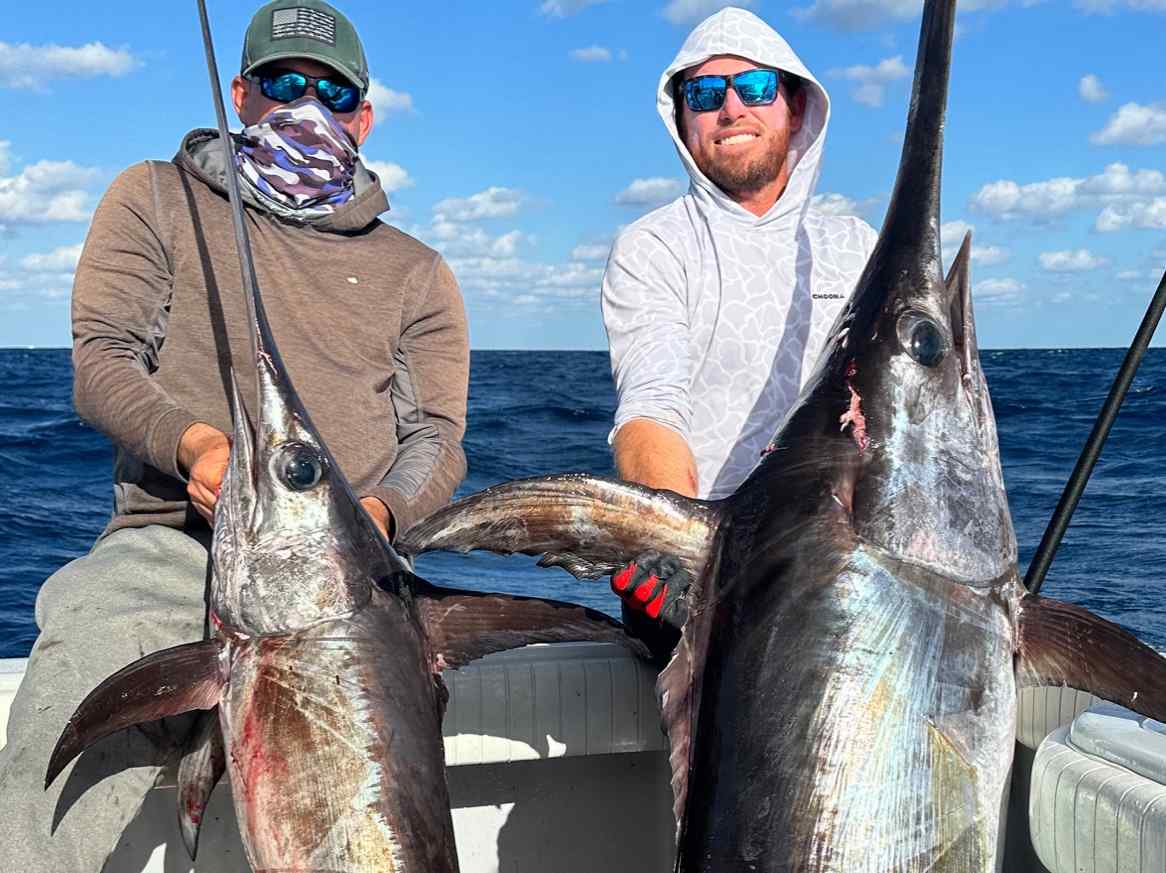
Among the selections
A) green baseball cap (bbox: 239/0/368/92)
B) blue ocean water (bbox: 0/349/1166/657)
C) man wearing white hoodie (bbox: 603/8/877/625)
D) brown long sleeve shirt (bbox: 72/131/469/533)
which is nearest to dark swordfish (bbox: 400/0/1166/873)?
man wearing white hoodie (bbox: 603/8/877/625)

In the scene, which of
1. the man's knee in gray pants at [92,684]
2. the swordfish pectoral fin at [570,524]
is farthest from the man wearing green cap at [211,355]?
the swordfish pectoral fin at [570,524]

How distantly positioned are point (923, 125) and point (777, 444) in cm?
64

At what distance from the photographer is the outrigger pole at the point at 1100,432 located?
9.30 ft

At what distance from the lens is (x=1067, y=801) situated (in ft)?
9.13

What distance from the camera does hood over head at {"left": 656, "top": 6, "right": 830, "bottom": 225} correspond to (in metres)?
3.47

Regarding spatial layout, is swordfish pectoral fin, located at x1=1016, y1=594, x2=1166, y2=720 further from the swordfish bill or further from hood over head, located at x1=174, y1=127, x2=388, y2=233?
hood over head, located at x1=174, y1=127, x2=388, y2=233

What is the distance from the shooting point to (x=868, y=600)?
205cm

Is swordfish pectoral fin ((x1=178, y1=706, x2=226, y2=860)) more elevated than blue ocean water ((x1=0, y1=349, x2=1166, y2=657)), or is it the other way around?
swordfish pectoral fin ((x1=178, y1=706, x2=226, y2=860))

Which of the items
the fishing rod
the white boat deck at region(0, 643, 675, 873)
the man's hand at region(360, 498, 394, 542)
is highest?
the fishing rod

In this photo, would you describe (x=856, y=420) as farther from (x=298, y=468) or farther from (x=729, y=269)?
(x=729, y=269)

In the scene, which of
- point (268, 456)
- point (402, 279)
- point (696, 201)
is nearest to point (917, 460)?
point (268, 456)

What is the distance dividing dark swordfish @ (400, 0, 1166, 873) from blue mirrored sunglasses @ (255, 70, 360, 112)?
67.0 inches

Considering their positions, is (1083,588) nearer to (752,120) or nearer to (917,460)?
(752,120)

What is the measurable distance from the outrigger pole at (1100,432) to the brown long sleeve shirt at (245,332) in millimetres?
1560
